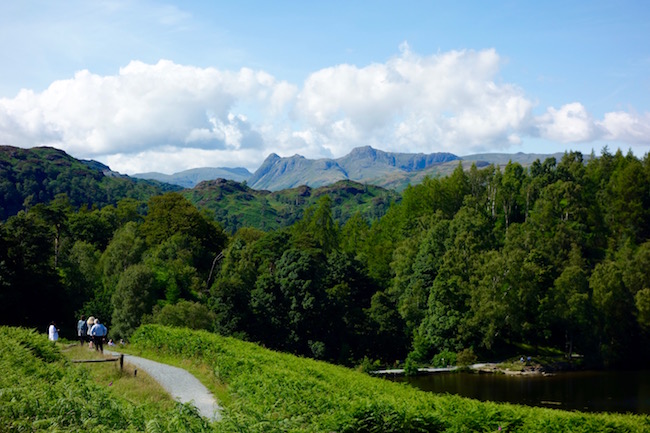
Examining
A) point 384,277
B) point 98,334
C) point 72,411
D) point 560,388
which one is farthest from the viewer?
point 384,277

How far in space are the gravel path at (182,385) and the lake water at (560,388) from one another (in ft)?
93.6

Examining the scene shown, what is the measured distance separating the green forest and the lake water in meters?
6.36

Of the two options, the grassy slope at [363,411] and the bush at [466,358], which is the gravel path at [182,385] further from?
the bush at [466,358]

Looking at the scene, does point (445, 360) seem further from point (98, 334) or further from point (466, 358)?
point (98, 334)

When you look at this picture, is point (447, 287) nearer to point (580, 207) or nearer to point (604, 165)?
point (580, 207)

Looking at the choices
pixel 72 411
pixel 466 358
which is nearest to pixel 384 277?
pixel 466 358

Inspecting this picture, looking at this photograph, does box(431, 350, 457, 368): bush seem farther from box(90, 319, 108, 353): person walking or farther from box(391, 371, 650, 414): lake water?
box(90, 319, 108, 353): person walking

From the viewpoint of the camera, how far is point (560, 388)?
178ft

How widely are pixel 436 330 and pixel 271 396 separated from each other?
172 ft

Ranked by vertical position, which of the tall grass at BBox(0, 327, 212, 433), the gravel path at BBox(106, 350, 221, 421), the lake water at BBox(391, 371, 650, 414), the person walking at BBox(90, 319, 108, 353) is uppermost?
the tall grass at BBox(0, 327, 212, 433)

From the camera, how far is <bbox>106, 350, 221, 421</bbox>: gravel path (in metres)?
20.9

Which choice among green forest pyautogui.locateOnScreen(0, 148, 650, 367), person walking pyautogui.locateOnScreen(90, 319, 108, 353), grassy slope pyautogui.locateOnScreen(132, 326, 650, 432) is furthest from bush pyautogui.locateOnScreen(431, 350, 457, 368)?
grassy slope pyautogui.locateOnScreen(132, 326, 650, 432)

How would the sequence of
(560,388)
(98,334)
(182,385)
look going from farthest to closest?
(560,388) → (98,334) → (182,385)

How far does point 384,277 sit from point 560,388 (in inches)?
1268
